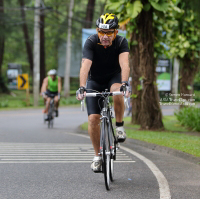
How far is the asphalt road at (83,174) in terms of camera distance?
548 centimetres

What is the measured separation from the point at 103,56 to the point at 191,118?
9.64 metres

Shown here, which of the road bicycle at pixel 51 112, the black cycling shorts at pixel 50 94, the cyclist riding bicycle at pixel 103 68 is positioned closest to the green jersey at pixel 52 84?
the black cycling shorts at pixel 50 94

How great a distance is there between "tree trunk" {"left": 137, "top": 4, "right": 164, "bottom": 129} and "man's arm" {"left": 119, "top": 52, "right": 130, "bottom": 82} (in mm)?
7692

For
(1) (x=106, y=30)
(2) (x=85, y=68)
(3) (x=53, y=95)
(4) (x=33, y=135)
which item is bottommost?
(4) (x=33, y=135)

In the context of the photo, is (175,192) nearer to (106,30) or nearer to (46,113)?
(106,30)

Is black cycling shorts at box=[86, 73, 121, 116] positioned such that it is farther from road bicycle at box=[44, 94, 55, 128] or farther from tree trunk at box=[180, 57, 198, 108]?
tree trunk at box=[180, 57, 198, 108]

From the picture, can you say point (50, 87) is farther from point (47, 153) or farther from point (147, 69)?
point (47, 153)

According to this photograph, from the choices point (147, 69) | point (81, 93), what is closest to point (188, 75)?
point (147, 69)

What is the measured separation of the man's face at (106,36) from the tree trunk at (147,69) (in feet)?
25.6

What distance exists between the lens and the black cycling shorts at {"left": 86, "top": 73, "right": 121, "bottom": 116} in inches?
239

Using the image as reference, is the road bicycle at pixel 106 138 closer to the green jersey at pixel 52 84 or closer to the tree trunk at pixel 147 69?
the tree trunk at pixel 147 69

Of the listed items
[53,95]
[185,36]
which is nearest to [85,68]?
[53,95]

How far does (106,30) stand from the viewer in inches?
232

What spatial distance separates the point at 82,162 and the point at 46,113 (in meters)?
7.84
